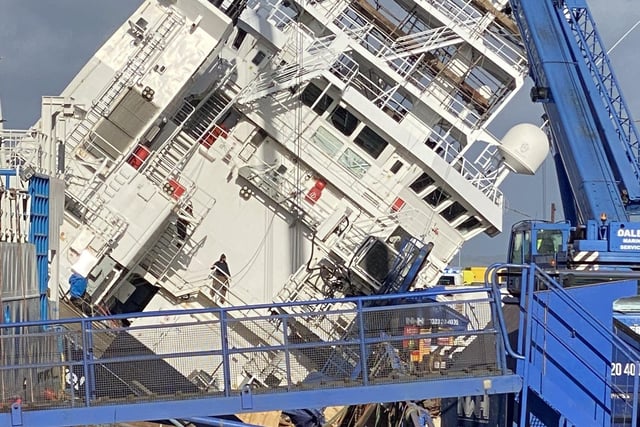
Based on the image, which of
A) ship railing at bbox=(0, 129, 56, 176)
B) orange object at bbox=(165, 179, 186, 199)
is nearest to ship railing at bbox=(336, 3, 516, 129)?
orange object at bbox=(165, 179, 186, 199)

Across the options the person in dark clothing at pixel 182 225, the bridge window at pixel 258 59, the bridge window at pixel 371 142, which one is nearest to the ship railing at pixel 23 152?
the person in dark clothing at pixel 182 225

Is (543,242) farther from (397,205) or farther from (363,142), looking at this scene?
(363,142)

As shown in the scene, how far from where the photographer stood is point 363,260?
25344 mm

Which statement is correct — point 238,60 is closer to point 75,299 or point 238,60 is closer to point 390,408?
point 75,299

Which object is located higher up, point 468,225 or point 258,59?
point 258,59

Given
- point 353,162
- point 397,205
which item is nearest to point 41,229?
point 353,162

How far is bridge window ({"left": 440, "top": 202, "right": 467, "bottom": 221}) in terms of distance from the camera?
27.3 meters

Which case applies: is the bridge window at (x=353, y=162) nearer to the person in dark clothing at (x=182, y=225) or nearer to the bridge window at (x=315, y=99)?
the bridge window at (x=315, y=99)

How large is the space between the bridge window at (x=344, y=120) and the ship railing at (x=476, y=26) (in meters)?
3.60

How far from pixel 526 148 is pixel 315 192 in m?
5.38

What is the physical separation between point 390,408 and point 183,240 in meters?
11.9

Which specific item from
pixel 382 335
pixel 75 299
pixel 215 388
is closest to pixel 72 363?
pixel 215 388

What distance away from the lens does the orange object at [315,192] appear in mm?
27141

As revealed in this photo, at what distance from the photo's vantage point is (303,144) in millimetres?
27031
